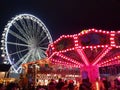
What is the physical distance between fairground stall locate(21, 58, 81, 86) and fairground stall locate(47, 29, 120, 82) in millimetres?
5829

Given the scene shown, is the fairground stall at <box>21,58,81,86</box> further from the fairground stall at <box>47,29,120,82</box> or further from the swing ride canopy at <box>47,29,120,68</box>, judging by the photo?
the swing ride canopy at <box>47,29,120,68</box>

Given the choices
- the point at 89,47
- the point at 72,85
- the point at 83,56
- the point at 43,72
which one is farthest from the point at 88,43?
the point at 43,72

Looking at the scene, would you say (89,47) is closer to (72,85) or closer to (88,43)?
(88,43)

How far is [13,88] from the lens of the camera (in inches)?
303

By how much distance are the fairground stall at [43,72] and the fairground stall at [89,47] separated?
5.83 meters

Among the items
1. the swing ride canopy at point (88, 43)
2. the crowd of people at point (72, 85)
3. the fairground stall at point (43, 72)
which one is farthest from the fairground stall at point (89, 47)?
the fairground stall at point (43, 72)

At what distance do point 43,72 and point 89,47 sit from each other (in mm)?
12663

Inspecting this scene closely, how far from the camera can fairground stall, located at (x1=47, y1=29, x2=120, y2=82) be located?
41.3 feet

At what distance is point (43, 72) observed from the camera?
25.1 meters

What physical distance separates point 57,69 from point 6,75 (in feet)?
19.1

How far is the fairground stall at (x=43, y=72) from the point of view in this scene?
22.7 meters

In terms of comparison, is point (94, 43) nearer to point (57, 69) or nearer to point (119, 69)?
point (57, 69)

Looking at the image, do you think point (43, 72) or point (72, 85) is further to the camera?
point (43, 72)

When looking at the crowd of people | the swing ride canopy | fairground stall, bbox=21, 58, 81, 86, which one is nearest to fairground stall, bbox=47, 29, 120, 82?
the swing ride canopy
